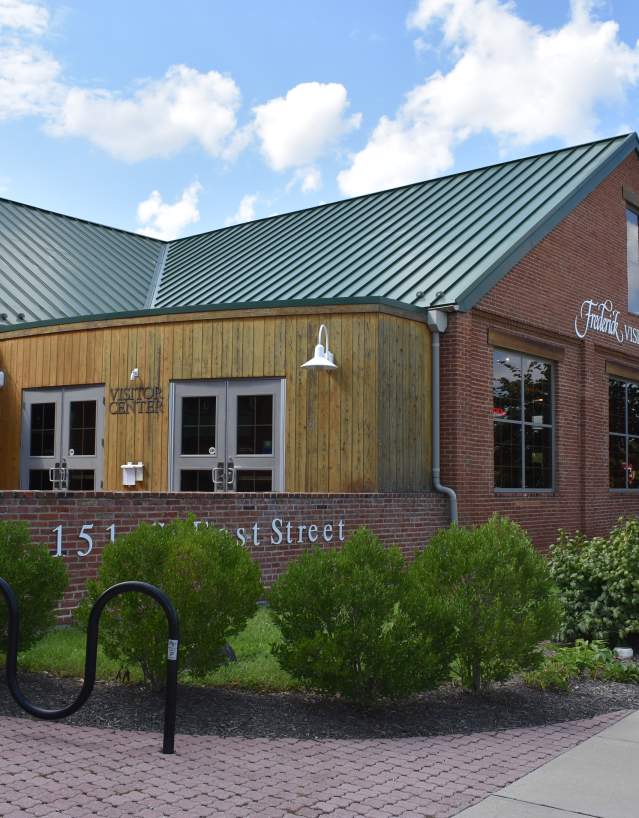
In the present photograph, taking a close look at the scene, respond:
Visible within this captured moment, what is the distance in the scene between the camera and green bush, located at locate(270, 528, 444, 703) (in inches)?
250

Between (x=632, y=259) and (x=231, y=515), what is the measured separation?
13.7 metres

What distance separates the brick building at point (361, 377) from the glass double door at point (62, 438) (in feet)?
0.12

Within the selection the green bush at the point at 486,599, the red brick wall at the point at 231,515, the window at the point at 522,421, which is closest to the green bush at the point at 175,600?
the green bush at the point at 486,599

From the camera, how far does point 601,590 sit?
31.6 ft

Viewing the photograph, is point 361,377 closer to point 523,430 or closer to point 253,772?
point 523,430

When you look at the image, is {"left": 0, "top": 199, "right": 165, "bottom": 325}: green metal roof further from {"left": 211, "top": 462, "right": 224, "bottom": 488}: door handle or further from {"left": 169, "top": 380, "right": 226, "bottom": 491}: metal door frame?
{"left": 211, "top": 462, "right": 224, "bottom": 488}: door handle

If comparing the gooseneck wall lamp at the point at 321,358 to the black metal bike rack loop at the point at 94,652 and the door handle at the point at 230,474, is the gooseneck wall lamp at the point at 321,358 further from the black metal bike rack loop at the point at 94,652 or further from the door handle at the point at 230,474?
the black metal bike rack loop at the point at 94,652

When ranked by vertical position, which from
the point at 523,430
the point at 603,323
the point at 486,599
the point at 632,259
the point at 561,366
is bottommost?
the point at 486,599

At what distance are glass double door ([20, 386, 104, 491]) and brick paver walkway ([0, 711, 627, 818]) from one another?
911cm

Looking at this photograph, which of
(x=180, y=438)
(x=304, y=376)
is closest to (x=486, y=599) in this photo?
(x=304, y=376)

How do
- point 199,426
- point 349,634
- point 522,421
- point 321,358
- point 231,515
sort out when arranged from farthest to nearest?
point 522,421 → point 199,426 → point 321,358 → point 231,515 → point 349,634

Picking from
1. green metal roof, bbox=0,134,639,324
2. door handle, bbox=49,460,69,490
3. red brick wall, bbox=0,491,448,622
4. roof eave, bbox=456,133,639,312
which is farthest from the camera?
green metal roof, bbox=0,134,639,324

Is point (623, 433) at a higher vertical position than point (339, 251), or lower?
lower

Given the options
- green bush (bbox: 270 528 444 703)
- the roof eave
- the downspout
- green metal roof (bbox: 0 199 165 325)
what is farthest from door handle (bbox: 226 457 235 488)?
green bush (bbox: 270 528 444 703)
